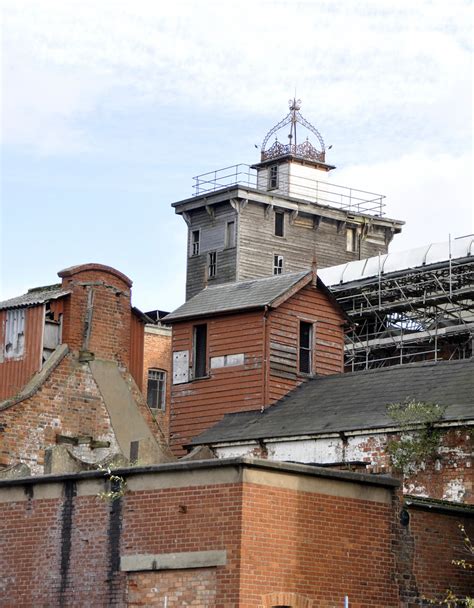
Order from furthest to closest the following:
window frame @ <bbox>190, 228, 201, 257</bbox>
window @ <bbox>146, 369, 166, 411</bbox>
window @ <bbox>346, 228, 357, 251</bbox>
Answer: window @ <bbox>346, 228, 357, 251</bbox> → window frame @ <bbox>190, 228, 201, 257</bbox> → window @ <bbox>146, 369, 166, 411</bbox>

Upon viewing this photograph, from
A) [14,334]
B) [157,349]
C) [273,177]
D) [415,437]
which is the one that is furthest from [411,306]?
[415,437]

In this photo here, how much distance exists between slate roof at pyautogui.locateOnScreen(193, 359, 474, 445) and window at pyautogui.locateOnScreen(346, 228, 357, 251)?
33.2 m

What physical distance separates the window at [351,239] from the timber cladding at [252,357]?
102ft

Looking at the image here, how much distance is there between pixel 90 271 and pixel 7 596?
12.7 meters

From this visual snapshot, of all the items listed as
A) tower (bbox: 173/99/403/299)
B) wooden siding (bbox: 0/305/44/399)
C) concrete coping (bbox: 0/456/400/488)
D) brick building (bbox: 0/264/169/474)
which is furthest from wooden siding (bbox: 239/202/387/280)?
concrete coping (bbox: 0/456/400/488)

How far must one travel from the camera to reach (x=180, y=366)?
123ft

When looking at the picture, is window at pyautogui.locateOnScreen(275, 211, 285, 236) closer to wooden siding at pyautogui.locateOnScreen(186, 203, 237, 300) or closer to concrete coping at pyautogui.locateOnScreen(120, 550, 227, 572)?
wooden siding at pyautogui.locateOnScreen(186, 203, 237, 300)

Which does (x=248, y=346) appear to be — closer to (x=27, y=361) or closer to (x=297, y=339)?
(x=297, y=339)

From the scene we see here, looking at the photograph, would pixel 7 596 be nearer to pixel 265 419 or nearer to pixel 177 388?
pixel 265 419

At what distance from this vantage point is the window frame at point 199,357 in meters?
36.8

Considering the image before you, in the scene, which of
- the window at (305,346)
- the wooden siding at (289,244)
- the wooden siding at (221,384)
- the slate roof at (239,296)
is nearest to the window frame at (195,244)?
the wooden siding at (289,244)

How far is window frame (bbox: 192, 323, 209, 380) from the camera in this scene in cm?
3675

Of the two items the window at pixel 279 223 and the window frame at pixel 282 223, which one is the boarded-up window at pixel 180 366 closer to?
the window frame at pixel 282 223

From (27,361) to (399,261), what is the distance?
24.1m
